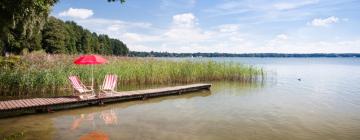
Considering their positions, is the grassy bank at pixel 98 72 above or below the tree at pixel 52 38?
below

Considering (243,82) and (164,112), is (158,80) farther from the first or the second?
(164,112)

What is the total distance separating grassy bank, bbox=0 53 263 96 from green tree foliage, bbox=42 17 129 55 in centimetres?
3190

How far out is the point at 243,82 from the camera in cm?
2467

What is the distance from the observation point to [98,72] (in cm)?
2002

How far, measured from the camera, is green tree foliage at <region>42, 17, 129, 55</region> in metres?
53.5

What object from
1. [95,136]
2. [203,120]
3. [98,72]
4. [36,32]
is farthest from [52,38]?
[95,136]

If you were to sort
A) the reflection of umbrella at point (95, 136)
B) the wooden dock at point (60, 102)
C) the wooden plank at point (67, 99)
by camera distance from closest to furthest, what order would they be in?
1. the reflection of umbrella at point (95, 136)
2. the wooden dock at point (60, 102)
3. the wooden plank at point (67, 99)

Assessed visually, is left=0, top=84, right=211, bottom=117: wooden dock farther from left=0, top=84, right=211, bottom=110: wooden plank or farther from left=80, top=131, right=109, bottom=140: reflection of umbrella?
left=80, top=131, right=109, bottom=140: reflection of umbrella

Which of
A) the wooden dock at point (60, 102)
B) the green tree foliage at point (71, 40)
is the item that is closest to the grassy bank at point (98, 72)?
the wooden dock at point (60, 102)

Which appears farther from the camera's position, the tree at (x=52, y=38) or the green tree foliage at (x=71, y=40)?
the green tree foliage at (x=71, y=40)

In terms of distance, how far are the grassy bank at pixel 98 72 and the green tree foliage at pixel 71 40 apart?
1256 inches

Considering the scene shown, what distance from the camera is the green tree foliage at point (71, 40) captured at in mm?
53531

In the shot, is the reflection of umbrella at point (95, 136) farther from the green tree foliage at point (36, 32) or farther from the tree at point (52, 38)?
the tree at point (52, 38)

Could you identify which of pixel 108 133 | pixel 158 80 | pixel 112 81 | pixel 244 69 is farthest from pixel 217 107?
pixel 244 69
